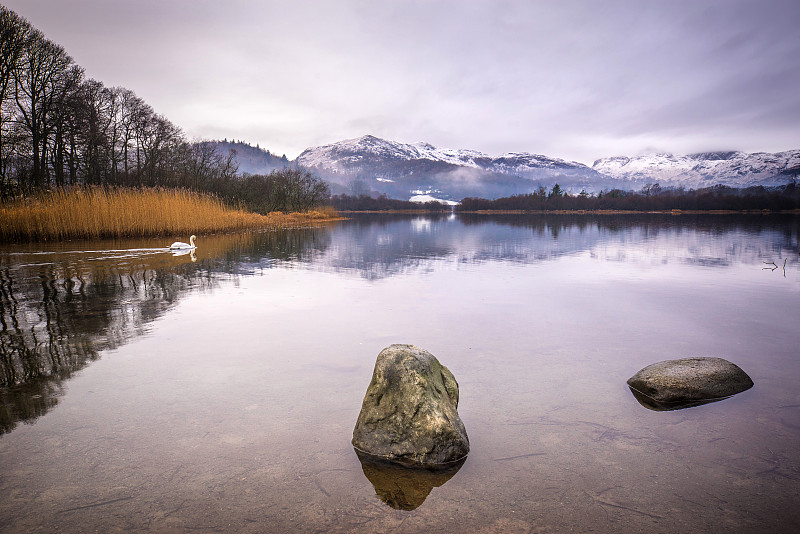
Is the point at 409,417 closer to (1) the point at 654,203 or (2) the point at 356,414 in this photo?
(2) the point at 356,414

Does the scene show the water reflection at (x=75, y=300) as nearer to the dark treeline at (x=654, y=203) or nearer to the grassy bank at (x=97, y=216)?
the grassy bank at (x=97, y=216)

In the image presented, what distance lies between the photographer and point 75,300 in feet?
27.1

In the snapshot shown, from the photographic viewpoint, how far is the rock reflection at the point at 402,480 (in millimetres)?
2994

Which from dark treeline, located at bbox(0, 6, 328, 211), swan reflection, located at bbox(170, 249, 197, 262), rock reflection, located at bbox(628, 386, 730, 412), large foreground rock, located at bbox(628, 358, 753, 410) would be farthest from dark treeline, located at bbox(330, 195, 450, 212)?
rock reflection, located at bbox(628, 386, 730, 412)

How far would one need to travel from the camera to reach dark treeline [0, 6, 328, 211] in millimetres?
24703

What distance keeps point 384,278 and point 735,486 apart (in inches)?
371

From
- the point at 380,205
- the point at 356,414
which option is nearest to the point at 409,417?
the point at 356,414

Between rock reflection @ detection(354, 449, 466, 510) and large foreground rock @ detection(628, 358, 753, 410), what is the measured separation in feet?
7.75

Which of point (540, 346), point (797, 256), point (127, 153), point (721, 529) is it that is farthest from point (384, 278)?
point (127, 153)

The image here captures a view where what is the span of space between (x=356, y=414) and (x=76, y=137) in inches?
1439

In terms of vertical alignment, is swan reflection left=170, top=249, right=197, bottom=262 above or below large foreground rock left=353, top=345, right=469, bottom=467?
above

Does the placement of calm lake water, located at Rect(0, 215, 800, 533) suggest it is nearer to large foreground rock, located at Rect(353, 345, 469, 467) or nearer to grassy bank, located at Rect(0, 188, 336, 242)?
large foreground rock, located at Rect(353, 345, 469, 467)

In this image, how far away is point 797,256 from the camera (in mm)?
16766

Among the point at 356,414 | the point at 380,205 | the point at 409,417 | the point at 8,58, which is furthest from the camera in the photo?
the point at 380,205
